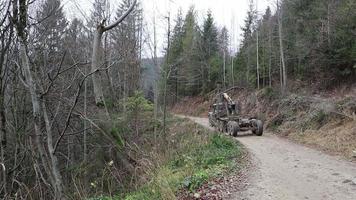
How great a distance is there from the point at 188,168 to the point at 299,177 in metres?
2.73

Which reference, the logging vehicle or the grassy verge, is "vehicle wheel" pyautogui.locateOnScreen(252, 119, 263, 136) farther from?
the grassy verge

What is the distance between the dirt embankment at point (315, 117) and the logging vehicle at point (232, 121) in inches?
55.9

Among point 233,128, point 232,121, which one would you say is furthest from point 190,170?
point 232,121

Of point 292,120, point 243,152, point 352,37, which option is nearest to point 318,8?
point 352,37

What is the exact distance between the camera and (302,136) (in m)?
16.4

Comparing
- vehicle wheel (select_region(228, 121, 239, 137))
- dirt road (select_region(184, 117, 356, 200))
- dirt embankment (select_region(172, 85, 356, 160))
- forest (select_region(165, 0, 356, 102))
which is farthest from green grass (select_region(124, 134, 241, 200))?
forest (select_region(165, 0, 356, 102))

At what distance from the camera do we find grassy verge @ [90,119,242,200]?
7734 millimetres

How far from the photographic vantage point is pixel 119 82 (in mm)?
24484

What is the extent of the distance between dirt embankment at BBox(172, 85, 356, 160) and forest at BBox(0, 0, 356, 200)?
168cm

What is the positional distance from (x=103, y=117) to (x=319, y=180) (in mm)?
5974

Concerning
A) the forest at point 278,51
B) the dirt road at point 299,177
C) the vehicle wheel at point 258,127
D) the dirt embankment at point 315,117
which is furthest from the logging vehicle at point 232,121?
the dirt road at point 299,177

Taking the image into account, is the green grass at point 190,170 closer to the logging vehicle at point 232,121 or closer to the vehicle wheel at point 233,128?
the vehicle wheel at point 233,128

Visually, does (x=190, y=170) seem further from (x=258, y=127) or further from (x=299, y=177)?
(x=258, y=127)

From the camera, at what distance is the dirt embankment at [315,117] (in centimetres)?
1342
